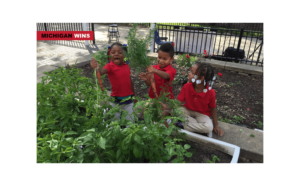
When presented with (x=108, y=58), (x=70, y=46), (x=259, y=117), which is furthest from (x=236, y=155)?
(x=70, y=46)

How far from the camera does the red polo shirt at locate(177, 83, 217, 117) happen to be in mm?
2611

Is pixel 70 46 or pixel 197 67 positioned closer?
pixel 197 67

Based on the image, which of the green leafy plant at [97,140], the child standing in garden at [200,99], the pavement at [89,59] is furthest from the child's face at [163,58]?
the pavement at [89,59]

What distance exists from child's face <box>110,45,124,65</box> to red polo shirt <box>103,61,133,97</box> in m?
0.07

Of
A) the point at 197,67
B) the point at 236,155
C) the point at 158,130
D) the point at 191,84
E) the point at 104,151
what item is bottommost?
the point at 236,155

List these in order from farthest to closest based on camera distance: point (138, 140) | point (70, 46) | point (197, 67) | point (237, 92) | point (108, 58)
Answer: point (70, 46) → point (237, 92) → point (108, 58) → point (197, 67) → point (138, 140)

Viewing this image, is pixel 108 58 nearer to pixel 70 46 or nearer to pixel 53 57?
pixel 53 57

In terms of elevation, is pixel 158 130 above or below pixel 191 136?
above

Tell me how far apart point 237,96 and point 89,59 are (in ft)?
14.1

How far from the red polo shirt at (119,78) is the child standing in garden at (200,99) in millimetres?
863

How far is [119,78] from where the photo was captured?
286cm

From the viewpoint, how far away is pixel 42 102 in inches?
72.5

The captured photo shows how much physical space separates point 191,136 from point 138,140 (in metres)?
1.21

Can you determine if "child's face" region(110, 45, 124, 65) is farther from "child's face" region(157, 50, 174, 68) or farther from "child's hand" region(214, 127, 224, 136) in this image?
"child's hand" region(214, 127, 224, 136)
